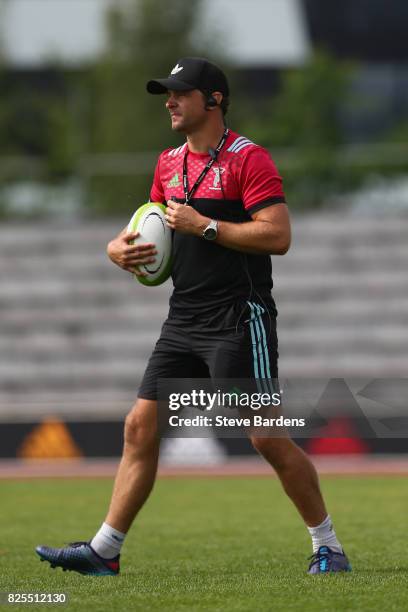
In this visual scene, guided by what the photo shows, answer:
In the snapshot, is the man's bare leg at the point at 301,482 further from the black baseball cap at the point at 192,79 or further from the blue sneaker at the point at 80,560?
the black baseball cap at the point at 192,79

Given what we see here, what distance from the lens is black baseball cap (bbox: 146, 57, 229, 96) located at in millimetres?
6348

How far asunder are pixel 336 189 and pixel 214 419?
14.4 meters

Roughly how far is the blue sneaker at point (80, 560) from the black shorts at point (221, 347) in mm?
739

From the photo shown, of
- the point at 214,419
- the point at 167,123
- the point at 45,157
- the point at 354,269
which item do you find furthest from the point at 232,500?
the point at 45,157

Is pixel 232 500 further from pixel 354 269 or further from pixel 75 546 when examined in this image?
pixel 354 269

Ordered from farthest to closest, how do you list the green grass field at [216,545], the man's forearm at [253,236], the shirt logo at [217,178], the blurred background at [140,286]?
the blurred background at [140,286] < the shirt logo at [217,178] < the man's forearm at [253,236] < the green grass field at [216,545]

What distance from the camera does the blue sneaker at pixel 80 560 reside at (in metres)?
6.41

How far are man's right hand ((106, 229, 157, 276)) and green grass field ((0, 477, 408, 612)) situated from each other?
137 cm

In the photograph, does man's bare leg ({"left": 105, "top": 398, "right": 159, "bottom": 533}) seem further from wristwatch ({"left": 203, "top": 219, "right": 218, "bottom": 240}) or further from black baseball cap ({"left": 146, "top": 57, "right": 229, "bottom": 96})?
black baseball cap ({"left": 146, "top": 57, "right": 229, "bottom": 96})

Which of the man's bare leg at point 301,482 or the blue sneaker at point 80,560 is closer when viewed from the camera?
the man's bare leg at point 301,482

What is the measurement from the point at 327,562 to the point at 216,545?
5.84 feet

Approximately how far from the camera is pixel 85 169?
21.1 meters

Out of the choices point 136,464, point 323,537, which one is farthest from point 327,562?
point 136,464

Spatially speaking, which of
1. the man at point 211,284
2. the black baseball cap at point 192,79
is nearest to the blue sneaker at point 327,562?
the man at point 211,284
